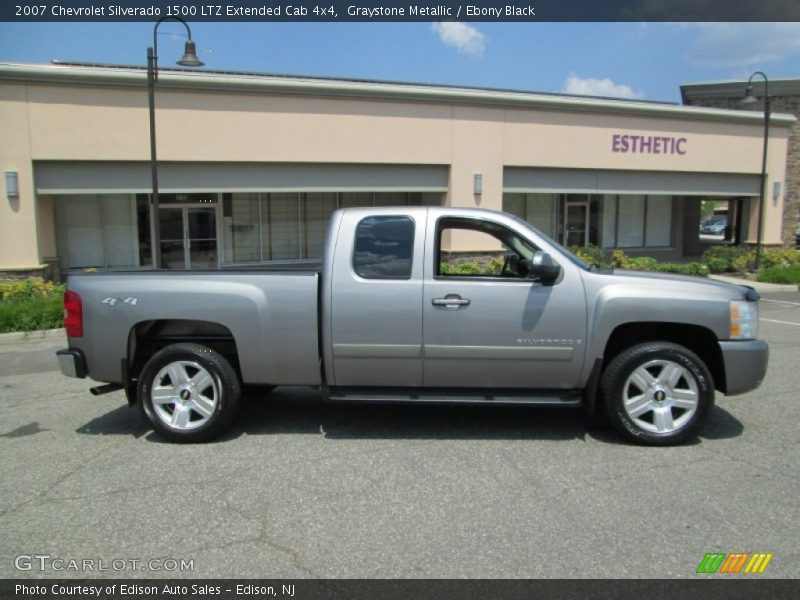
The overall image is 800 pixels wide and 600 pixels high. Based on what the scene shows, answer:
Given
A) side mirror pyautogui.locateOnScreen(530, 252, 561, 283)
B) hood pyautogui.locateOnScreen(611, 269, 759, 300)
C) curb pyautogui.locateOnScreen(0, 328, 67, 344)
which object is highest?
side mirror pyautogui.locateOnScreen(530, 252, 561, 283)

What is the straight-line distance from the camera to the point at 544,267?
5020 millimetres

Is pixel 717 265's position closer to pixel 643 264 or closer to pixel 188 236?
pixel 643 264

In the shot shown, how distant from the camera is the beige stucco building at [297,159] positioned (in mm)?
15102

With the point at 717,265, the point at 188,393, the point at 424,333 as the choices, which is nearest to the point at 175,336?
the point at 188,393

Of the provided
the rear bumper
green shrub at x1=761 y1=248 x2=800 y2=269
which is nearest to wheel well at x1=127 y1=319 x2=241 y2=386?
the rear bumper

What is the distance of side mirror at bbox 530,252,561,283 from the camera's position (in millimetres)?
5012

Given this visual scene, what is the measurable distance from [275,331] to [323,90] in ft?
43.3

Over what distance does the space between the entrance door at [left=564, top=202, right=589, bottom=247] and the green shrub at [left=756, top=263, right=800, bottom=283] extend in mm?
6219

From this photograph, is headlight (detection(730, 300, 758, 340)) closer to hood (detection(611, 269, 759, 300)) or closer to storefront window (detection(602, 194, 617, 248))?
hood (detection(611, 269, 759, 300))

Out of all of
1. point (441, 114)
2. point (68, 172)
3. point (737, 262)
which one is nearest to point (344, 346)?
point (68, 172)

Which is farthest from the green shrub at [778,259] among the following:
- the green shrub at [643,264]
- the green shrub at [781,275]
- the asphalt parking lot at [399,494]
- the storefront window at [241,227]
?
the asphalt parking lot at [399,494]

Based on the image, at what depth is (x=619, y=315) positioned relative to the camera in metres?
5.12

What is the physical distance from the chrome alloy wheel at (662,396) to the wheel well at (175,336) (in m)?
3.29

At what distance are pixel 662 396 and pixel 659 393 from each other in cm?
3
